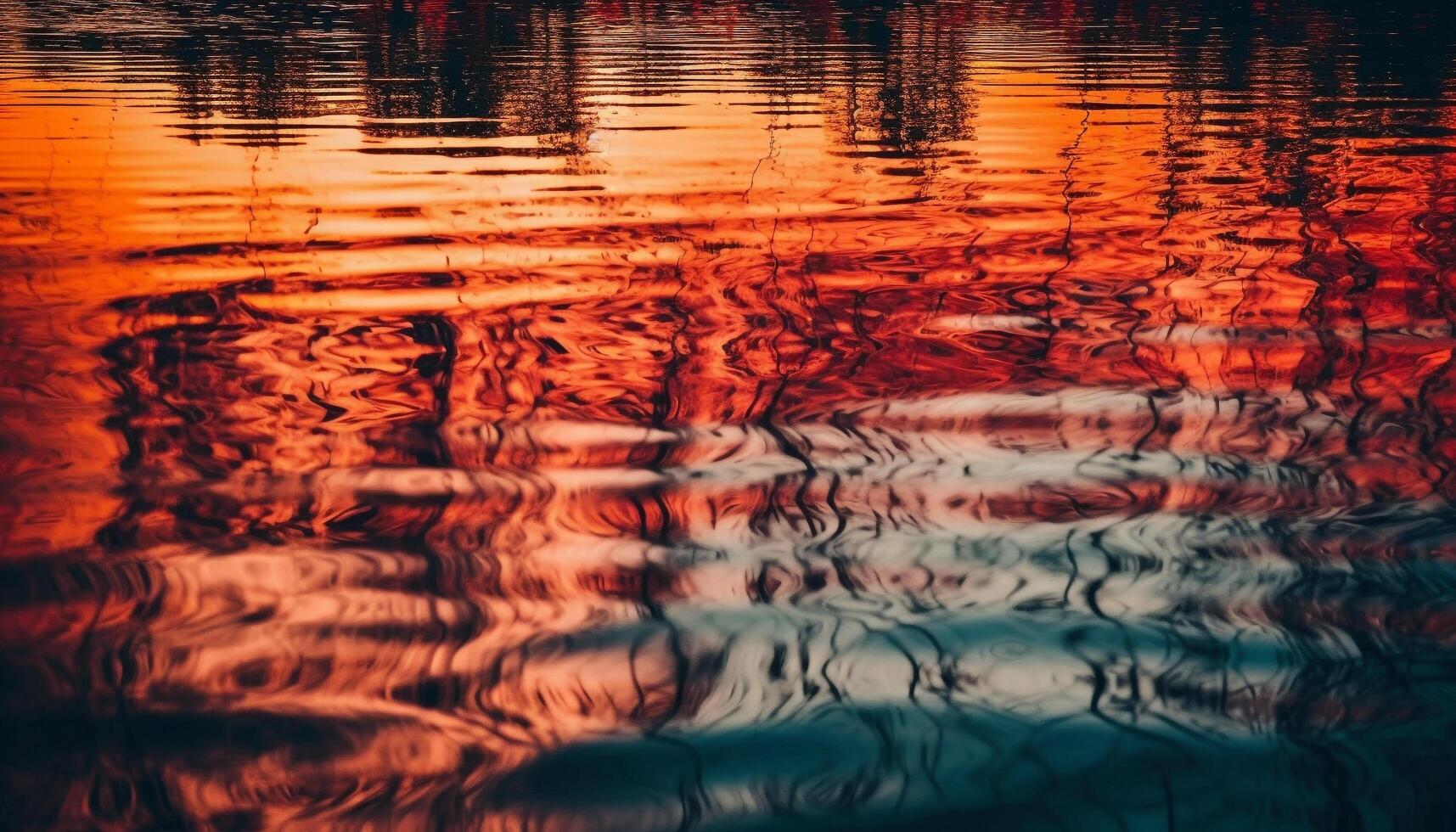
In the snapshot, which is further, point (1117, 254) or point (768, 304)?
point (1117, 254)

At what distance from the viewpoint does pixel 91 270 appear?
25.9ft

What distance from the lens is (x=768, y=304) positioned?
23.6 feet

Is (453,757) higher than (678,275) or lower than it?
lower

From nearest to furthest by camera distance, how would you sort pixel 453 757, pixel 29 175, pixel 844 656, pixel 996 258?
pixel 453 757 < pixel 844 656 < pixel 996 258 < pixel 29 175

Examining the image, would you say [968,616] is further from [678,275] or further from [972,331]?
[678,275]

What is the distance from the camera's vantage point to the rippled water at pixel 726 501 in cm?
294

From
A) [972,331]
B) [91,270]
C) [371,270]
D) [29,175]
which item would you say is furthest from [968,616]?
[29,175]

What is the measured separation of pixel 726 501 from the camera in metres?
4.48

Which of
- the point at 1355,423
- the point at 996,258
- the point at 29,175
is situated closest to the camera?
the point at 1355,423

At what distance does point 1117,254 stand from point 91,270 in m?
5.98

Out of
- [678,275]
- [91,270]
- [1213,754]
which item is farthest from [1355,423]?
[91,270]

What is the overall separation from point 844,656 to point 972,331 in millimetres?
3386

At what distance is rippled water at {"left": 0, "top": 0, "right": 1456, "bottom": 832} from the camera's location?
2.94 metres

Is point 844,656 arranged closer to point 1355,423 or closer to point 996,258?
point 1355,423
